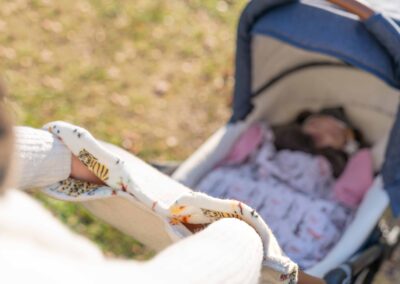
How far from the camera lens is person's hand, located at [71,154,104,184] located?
6.44 feet

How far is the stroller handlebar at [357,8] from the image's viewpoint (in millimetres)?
2602

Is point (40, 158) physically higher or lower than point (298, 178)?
higher

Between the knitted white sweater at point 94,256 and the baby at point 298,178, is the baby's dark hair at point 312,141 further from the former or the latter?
the knitted white sweater at point 94,256

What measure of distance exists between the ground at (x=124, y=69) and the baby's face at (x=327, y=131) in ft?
2.51

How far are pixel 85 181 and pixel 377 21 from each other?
142 cm

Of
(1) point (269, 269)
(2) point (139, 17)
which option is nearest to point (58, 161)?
(1) point (269, 269)

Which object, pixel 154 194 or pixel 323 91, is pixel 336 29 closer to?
pixel 323 91

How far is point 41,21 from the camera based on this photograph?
4.66 metres

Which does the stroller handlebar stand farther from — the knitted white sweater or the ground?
the ground

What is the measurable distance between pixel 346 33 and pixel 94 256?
1.85m

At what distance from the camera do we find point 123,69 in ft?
14.5

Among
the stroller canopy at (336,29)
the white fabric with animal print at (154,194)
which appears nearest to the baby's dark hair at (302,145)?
the stroller canopy at (336,29)

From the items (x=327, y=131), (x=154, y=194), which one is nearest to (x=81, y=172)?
(x=154, y=194)

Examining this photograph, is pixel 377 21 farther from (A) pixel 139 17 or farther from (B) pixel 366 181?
(A) pixel 139 17
